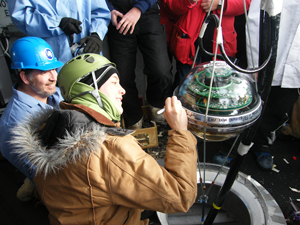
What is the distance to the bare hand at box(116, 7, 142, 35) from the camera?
8.16 feet

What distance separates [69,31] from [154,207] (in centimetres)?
177

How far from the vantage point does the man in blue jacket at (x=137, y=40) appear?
8.30 ft

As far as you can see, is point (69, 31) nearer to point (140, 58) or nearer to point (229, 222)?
point (140, 58)

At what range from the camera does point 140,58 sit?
3531 mm

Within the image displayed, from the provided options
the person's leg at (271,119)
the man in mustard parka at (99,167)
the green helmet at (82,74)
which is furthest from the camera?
the person's leg at (271,119)

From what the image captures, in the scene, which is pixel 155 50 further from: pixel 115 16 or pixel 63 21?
pixel 63 21

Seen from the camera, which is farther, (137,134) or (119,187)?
(137,134)

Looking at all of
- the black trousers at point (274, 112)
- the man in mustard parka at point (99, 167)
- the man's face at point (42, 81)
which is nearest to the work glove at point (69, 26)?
the man's face at point (42, 81)

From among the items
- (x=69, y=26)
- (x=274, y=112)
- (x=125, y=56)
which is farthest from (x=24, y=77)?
(x=274, y=112)

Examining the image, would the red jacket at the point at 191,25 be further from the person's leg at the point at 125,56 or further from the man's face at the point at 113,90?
Answer: the man's face at the point at 113,90

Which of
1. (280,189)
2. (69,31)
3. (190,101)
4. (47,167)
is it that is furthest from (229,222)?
(69,31)

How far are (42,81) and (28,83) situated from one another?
13 cm

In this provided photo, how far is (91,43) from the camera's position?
2.20m

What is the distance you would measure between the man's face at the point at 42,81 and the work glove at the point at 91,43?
0.42m
